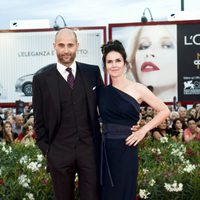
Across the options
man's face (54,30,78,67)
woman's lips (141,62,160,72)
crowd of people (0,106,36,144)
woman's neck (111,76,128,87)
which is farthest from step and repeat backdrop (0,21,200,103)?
man's face (54,30,78,67)

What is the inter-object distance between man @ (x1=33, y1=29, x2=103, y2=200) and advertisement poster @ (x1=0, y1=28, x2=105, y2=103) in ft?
37.0

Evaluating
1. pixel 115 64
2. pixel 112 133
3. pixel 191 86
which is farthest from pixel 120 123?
pixel 191 86

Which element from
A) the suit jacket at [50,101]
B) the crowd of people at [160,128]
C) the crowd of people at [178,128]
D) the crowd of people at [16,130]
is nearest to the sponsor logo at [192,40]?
the crowd of people at [160,128]

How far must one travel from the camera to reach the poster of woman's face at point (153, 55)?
15.6 meters

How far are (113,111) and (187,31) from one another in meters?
11.8

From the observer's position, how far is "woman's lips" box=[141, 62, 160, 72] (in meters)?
15.5

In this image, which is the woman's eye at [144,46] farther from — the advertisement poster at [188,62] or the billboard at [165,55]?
the advertisement poster at [188,62]

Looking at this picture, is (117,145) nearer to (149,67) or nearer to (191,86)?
(149,67)

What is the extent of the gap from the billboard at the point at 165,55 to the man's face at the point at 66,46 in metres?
10.9

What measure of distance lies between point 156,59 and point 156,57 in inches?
A: 2.5

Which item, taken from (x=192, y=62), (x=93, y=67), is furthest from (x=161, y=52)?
(x=93, y=67)

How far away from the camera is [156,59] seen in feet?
51.3

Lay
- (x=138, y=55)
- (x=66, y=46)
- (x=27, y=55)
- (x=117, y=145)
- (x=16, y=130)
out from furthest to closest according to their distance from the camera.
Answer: (x=27, y=55), (x=138, y=55), (x=16, y=130), (x=117, y=145), (x=66, y=46)

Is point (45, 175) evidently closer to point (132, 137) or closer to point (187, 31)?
point (132, 137)
